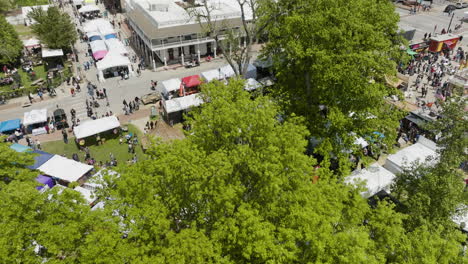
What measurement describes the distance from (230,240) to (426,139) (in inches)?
820

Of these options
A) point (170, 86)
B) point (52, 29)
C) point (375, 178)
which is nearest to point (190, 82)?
point (170, 86)

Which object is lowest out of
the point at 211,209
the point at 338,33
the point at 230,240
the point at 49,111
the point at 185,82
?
the point at 49,111

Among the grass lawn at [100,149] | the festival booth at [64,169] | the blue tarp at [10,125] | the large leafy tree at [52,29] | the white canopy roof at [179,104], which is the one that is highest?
the large leafy tree at [52,29]

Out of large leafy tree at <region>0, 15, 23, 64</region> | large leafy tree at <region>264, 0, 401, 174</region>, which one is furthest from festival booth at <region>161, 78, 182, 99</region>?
large leafy tree at <region>0, 15, 23, 64</region>

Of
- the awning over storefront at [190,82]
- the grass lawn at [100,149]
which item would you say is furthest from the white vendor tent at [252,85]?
the grass lawn at [100,149]

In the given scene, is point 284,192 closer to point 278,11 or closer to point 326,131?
point 326,131

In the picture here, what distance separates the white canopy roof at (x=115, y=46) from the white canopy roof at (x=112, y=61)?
4.62 ft

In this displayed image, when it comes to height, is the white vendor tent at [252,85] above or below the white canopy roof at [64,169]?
above

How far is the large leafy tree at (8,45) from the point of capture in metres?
40.8

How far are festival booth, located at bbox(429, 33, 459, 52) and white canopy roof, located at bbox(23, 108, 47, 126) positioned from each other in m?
46.9

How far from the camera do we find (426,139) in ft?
85.9

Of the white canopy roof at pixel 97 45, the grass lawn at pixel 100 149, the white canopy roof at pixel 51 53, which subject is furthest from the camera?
the white canopy roof at pixel 97 45

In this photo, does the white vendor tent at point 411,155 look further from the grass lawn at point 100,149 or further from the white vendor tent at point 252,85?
the grass lawn at point 100,149

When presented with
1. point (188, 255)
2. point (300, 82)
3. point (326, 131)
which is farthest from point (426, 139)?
point (188, 255)
